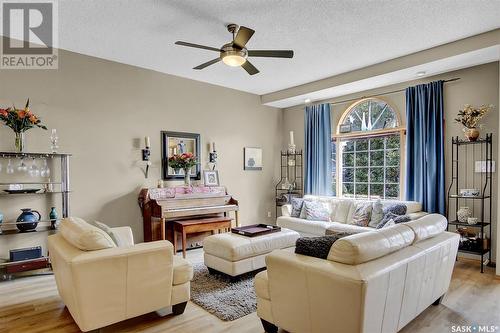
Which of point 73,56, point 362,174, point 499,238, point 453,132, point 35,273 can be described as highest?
point 73,56

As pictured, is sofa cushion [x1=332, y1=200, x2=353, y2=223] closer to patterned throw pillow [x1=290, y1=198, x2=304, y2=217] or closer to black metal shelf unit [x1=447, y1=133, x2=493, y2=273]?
patterned throw pillow [x1=290, y1=198, x2=304, y2=217]

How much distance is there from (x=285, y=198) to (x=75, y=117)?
13.3 feet

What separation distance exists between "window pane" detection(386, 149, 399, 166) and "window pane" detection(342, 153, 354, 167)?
0.68 meters

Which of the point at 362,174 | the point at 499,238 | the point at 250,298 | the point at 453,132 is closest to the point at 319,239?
the point at 250,298

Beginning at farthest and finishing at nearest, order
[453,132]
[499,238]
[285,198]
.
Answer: [285,198]
[453,132]
[499,238]

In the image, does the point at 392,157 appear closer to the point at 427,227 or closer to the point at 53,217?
the point at 427,227

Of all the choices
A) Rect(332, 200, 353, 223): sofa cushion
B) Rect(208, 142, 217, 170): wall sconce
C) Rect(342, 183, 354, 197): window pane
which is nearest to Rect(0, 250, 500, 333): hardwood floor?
Rect(332, 200, 353, 223): sofa cushion

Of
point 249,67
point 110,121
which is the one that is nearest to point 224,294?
point 249,67

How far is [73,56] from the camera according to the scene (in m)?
4.18

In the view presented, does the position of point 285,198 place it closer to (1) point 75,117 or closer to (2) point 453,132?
(2) point 453,132

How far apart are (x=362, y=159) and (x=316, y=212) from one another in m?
1.43

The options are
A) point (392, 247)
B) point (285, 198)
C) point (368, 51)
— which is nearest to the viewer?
point (392, 247)

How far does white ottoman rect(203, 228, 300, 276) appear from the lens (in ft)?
11.2

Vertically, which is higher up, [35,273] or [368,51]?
[368,51]
